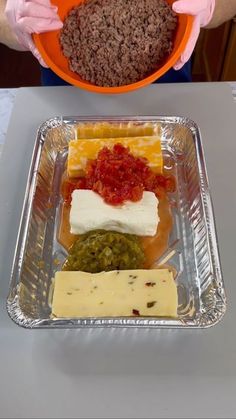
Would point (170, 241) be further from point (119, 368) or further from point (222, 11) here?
point (222, 11)

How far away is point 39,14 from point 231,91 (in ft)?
1.89

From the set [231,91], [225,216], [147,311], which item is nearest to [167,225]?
[225,216]

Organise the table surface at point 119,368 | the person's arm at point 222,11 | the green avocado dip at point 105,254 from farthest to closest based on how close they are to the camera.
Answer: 1. the person's arm at point 222,11
2. the green avocado dip at point 105,254
3. the table surface at point 119,368

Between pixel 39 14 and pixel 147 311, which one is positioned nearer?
pixel 147 311

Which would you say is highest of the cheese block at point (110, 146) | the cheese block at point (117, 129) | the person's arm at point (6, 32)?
the person's arm at point (6, 32)

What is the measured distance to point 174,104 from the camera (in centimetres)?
127

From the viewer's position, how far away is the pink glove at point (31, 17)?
3.32 ft

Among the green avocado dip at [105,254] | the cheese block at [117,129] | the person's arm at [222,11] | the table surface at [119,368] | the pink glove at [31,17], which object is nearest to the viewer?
the table surface at [119,368]

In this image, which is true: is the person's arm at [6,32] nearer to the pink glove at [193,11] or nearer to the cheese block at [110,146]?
the cheese block at [110,146]

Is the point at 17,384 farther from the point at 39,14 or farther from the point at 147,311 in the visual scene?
the point at 39,14

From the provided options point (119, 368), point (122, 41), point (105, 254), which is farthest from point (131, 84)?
point (119, 368)

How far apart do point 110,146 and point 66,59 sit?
224 mm

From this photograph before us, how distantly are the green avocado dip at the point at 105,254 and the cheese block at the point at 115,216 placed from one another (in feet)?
0.10

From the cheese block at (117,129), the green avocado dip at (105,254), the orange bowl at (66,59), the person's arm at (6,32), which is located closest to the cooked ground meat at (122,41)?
the orange bowl at (66,59)
